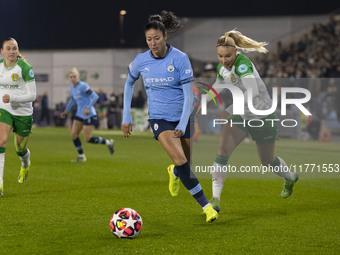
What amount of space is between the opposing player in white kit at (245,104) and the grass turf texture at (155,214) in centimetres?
69

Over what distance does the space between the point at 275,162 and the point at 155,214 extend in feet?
5.95

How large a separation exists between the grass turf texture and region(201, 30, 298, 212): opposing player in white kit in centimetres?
69

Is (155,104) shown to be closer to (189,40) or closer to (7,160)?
(7,160)

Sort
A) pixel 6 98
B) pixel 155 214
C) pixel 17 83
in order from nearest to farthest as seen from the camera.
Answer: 1. pixel 155 214
2. pixel 6 98
3. pixel 17 83

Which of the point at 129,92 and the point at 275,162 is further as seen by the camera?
the point at 275,162

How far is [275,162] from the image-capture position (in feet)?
25.5

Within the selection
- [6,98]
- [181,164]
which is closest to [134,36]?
[6,98]

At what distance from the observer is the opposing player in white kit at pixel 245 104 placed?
22.8 feet

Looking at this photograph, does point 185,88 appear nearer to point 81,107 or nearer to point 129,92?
point 129,92

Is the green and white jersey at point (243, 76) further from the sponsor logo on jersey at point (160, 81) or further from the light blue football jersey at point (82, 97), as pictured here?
the light blue football jersey at point (82, 97)

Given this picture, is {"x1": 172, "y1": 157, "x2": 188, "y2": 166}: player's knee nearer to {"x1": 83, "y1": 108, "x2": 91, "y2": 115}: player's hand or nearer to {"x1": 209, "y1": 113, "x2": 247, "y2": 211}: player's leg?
{"x1": 209, "y1": 113, "x2": 247, "y2": 211}: player's leg

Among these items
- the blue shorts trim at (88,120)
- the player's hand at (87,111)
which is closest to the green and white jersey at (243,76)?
the player's hand at (87,111)

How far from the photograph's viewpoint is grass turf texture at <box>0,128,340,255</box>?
552 centimetres

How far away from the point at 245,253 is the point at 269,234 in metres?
0.94
